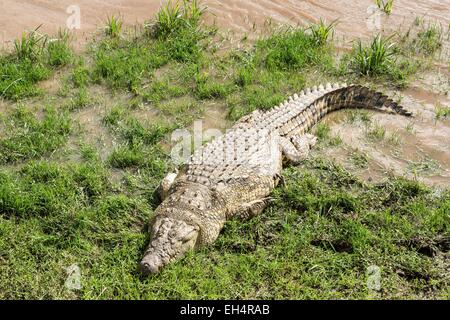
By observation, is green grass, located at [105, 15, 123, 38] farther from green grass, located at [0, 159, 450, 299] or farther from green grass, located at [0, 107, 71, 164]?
green grass, located at [0, 159, 450, 299]

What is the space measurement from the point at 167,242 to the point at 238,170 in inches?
44.6

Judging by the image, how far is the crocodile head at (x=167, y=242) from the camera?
514 cm

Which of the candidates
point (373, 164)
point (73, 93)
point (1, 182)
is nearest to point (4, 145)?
point (1, 182)

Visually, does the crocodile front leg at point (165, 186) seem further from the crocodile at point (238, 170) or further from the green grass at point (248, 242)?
the green grass at point (248, 242)

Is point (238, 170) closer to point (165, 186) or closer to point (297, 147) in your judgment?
point (165, 186)

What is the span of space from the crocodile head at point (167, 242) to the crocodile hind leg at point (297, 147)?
155 cm

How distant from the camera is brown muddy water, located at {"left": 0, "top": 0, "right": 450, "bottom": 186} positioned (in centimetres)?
662

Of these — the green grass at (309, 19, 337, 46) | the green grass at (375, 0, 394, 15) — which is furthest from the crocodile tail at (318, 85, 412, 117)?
the green grass at (375, 0, 394, 15)

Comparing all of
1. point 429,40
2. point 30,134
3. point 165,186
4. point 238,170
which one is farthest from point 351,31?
point 30,134

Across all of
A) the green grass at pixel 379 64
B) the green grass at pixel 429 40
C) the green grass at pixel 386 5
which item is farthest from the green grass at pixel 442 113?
the green grass at pixel 386 5

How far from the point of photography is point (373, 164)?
654 centimetres

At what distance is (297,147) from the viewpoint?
6.67 meters

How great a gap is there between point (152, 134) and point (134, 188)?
880 millimetres

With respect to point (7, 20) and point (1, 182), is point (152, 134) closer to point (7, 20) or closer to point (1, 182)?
point (1, 182)
